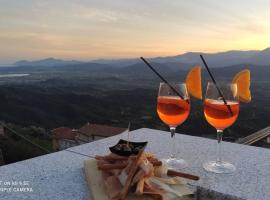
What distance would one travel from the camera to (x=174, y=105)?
3.92 ft

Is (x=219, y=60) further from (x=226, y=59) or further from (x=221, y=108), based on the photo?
(x=221, y=108)

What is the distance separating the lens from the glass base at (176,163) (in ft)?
3.91

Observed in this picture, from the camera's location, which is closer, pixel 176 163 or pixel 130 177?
pixel 130 177

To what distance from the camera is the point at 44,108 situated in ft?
144

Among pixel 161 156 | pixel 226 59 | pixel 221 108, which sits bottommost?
pixel 161 156

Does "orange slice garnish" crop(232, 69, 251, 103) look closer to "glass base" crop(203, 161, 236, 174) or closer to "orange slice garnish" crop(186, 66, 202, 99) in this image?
"orange slice garnish" crop(186, 66, 202, 99)

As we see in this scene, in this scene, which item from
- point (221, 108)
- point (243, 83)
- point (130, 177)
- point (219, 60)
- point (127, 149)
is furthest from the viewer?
point (219, 60)

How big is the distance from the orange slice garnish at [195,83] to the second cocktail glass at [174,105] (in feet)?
0.23

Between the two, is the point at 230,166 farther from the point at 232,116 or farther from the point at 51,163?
the point at 51,163

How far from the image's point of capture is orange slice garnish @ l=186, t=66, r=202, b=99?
129cm

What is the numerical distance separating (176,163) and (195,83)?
0.98ft

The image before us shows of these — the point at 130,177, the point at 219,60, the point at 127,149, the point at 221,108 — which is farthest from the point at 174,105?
the point at 219,60

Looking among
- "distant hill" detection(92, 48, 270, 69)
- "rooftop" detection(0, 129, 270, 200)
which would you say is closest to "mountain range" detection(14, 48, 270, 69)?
"distant hill" detection(92, 48, 270, 69)

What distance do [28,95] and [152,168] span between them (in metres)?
49.2
